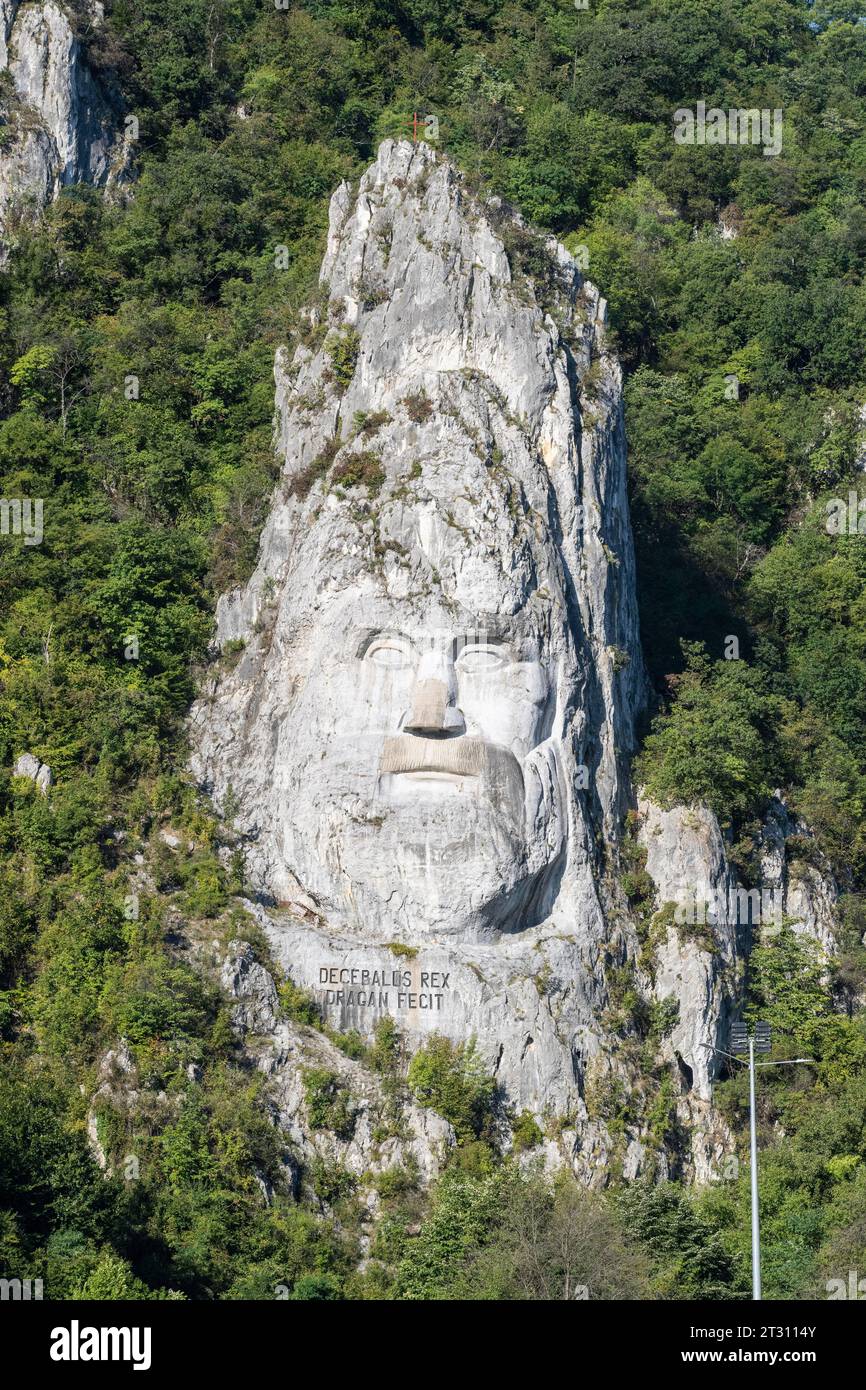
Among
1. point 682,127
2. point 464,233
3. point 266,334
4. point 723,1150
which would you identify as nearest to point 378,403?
point 464,233

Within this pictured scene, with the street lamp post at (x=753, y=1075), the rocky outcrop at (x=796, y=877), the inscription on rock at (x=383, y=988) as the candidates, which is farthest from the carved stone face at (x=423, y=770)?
the rocky outcrop at (x=796, y=877)

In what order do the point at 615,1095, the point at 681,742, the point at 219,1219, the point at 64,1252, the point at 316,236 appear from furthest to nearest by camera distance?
the point at 316,236 → the point at 681,742 → the point at 615,1095 → the point at 219,1219 → the point at 64,1252

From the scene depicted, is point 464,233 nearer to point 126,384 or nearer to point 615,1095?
point 126,384

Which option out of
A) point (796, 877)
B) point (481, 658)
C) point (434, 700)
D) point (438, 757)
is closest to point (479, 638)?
point (481, 658)

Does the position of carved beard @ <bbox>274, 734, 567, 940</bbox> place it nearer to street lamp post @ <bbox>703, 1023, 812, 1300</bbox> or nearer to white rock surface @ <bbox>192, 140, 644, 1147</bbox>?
white rock surface @ <bbox>192, 140, 644, 1147</bbox>

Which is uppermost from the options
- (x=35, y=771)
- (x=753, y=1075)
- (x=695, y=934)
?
(x=35, y=771)

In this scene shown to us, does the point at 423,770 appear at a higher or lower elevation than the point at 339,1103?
higher

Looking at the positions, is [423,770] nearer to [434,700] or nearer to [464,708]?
[434,700]
